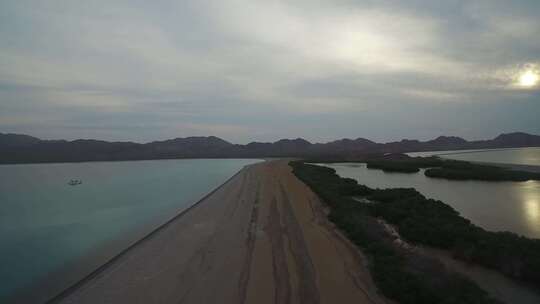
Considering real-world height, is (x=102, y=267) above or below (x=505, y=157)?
below

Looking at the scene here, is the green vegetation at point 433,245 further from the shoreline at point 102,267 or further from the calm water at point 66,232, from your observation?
the calm water at point 66,232

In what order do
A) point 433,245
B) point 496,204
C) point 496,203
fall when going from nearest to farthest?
point 433,245, point 496,204, point 496,203

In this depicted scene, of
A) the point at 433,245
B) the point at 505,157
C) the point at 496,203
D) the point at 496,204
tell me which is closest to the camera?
the point at 433,245

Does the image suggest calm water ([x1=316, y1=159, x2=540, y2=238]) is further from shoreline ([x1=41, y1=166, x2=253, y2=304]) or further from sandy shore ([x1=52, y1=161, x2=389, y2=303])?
shoreline ([x1=41, y1=166, x2=253, y2=304])

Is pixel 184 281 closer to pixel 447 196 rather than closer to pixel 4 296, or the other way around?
pixel 4 296

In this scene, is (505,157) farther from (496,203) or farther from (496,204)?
(496,204)

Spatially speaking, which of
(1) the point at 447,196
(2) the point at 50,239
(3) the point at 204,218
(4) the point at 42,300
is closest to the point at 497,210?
(1) the point at 447,196

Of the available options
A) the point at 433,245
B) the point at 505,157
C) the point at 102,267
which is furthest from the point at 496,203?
the point at 505,157
